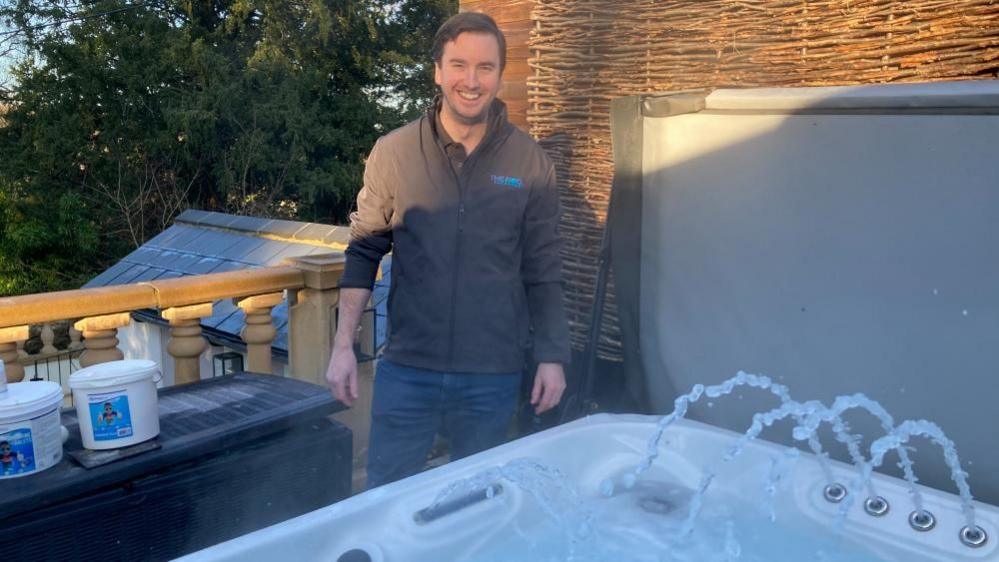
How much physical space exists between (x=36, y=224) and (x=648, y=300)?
1137 cm

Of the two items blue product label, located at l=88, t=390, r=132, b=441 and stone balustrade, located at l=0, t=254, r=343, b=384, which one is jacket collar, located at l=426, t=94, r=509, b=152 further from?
blue product label, located at l=88, t=390, r=132, b=441

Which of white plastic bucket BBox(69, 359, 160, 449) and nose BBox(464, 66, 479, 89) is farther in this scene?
nose BBox(464, 66, 479, 89)

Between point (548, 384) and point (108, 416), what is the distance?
3.29 ft

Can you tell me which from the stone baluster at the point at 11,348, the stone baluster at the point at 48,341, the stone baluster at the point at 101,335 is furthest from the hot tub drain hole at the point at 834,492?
the stone baluster at the point at 48,341

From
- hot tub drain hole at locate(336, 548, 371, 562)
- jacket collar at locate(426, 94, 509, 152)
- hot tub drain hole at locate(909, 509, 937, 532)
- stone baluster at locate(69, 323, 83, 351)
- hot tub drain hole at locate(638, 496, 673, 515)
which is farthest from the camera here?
stone baluster at locate(69, 323, 83, 351)

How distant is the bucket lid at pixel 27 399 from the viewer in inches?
59.3

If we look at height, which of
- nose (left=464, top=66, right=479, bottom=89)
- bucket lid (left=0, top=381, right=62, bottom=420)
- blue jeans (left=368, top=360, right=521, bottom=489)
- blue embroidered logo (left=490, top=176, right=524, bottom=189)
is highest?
nose (left=464, top=66, right=479, bottom=89)

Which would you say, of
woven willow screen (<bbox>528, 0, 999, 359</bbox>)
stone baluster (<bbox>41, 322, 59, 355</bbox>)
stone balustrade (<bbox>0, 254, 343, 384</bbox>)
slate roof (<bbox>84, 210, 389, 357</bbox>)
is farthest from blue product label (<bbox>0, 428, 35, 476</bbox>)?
stone baluster (<bbox>41, 322, 59, 355</bbox>)

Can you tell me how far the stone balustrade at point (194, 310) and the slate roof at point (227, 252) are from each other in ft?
3.12

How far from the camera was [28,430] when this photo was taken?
4.97ft

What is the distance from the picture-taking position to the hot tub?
4.91ft

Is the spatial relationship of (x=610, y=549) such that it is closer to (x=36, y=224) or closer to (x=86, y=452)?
(x=86, y=452)

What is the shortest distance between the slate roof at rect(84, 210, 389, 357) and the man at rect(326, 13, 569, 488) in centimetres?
161

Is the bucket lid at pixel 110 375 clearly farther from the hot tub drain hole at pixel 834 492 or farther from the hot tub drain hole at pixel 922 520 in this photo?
the hot tub drain hole at pixel 922 520
